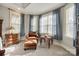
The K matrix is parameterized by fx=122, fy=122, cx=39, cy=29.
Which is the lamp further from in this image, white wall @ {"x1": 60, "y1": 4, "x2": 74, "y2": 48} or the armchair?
white wall @ {"x1": 60, "y1": 4, "x2": 74, "y2": 48}

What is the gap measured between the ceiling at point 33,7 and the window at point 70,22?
0.24 meters

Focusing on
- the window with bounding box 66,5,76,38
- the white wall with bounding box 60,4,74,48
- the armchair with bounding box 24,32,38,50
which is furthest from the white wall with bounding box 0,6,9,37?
the window with bounding box 66,5,76,38

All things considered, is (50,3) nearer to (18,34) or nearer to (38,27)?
(38,27)

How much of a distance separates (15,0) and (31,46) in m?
1.14

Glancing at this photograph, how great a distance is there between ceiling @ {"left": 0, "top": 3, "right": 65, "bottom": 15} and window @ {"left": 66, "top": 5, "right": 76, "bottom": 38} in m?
0.24

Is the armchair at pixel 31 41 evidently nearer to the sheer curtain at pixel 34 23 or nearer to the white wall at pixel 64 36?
the sheer curtain at pixel 34 23

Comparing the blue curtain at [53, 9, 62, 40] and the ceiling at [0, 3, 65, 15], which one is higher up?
the ceiling at [0, 3, 65, 15]

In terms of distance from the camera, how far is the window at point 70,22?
9.14 ft

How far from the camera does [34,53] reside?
284 centimetres

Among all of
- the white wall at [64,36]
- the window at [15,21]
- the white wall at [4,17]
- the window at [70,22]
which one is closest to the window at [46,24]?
the white wall at [64,36]

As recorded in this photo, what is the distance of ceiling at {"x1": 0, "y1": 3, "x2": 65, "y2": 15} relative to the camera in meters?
2.85

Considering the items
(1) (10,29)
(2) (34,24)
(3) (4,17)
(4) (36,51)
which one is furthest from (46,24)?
(3) (4,17)

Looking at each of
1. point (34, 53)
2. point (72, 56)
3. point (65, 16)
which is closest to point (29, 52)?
point (34, 53)

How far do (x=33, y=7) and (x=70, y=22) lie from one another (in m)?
0.94
